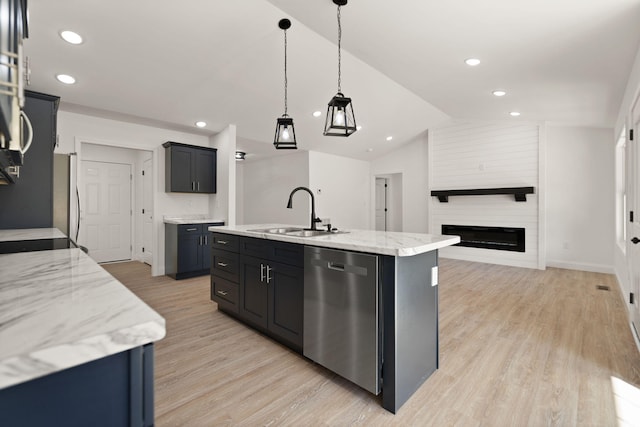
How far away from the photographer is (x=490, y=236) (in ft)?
20.0

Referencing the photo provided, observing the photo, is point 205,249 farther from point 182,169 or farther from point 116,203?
point 116,203

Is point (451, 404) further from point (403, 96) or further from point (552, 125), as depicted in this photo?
point (552, 125)

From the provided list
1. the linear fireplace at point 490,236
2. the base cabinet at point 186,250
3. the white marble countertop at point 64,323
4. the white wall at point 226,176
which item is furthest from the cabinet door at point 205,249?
the linear fireplace at point 490,236

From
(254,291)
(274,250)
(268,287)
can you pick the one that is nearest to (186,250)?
(254,291)

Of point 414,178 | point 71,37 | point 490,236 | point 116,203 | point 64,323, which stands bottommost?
point 490,236

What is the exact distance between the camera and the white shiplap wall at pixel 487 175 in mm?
5578

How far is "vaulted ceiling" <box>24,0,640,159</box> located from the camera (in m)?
2.41

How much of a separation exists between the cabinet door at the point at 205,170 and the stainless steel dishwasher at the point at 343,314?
359cm

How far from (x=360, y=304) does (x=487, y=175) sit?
5.39 metres

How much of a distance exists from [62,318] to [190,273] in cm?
447

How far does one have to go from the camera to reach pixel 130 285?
440cm

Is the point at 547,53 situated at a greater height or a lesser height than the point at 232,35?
lesser

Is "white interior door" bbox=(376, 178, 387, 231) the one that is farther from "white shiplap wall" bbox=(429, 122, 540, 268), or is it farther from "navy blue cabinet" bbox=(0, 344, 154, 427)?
"navy blue cabinet" bbox=(0, 344, 154, 427)

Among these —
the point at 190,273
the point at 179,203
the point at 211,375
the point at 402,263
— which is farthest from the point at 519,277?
the point at 179,203
